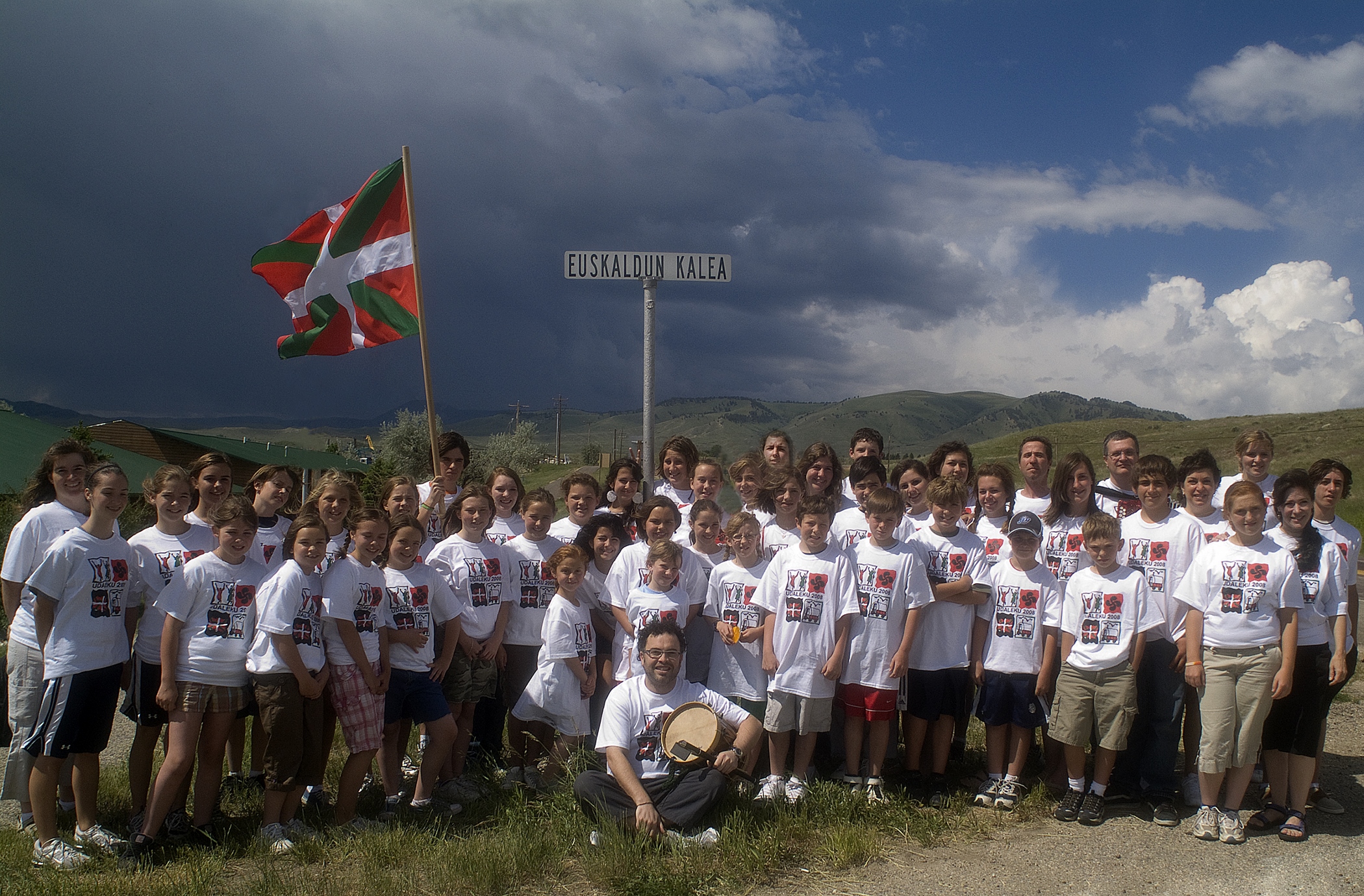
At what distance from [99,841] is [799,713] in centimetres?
373

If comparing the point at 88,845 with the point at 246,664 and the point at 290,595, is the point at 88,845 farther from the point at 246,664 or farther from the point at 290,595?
the point at 290,595

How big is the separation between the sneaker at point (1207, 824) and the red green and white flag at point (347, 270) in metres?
6.54

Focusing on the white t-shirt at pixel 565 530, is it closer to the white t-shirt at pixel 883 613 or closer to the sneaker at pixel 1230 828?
the white t-shirt at pixel 883 613

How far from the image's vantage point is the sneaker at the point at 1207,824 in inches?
171

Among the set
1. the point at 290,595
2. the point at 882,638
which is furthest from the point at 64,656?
the point at 882,638

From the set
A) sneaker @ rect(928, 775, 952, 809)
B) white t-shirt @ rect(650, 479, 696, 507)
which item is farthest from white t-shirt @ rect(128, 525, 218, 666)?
sneaker @ rect(928, 775, 952, 809)

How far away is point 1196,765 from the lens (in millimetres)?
4820

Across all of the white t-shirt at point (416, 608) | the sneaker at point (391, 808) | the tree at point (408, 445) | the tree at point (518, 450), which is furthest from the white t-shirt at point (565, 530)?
the tree at point (518, 450)

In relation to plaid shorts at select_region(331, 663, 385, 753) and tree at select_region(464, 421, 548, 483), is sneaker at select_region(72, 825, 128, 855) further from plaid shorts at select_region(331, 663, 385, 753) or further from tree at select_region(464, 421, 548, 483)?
tree at select_region(464, 421, 548, 483)

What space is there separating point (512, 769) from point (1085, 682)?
11.3 ft

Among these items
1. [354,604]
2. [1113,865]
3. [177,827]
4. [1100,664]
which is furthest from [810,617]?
[177,827]

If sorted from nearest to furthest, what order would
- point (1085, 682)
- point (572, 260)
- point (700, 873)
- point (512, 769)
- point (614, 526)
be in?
point (700, 873), point (1085, 682), point (512, 769), point (614, 526), point (572, 260)

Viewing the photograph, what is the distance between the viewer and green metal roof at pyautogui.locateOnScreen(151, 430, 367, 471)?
35750mm

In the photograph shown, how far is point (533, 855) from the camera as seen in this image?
4148mm
